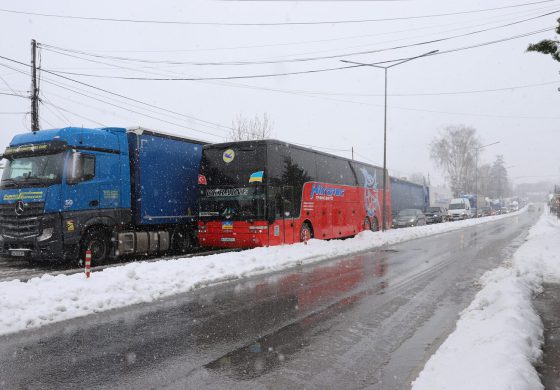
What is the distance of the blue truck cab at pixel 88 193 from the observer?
11195 millimetres

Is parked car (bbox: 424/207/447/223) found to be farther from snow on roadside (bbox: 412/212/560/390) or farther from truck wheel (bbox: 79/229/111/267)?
snow on roadside (bbox: 412/212/560/390)

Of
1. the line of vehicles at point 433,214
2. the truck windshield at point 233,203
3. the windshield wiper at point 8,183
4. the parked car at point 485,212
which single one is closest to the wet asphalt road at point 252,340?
the truck windshield at point 233,203

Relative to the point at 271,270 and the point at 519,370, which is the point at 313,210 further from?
the point at 519,370

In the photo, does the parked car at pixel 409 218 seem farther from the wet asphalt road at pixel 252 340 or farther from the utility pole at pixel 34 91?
the utility pole at pixel 34 91

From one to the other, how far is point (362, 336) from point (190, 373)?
2.43 metres

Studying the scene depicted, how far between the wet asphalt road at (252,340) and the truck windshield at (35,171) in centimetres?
566

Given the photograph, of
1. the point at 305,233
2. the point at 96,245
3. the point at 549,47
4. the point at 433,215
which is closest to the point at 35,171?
the point at 96,245

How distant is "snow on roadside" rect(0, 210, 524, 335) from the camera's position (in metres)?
6.55

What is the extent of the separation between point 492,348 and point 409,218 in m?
30.2

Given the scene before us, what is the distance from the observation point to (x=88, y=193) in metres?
11.9

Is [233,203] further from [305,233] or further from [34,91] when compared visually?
[34,91]

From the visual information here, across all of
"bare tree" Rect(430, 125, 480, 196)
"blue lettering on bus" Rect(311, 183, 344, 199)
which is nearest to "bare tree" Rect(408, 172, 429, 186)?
"bare tree" Rect(430, 125, 480, 196)

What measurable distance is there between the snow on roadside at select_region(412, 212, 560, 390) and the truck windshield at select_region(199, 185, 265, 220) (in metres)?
8.08

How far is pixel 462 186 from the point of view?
83938 millimetres
